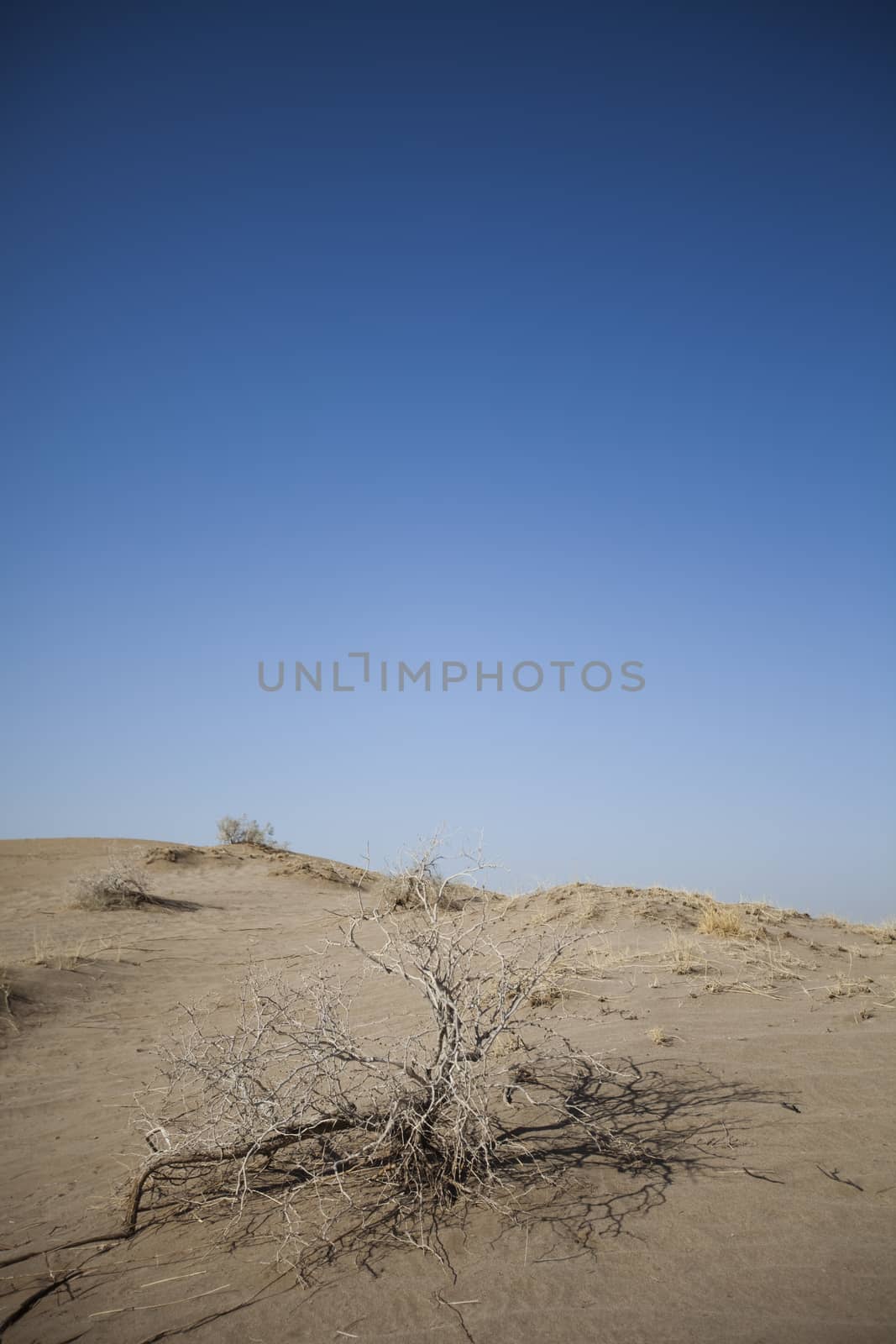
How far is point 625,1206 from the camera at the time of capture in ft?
12.8

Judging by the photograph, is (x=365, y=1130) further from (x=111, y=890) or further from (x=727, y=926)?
(x=111, y=890)

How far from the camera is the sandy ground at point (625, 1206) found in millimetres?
3244

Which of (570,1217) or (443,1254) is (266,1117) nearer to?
(443,1254)

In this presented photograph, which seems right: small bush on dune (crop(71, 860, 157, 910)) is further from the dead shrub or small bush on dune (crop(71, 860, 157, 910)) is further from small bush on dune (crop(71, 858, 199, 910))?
the dead shrub

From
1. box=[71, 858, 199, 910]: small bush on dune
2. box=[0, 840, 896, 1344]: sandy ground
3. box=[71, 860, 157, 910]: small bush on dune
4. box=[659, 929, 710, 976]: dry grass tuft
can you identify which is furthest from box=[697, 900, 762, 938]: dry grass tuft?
box=[71, 860, 157, 910]: small bush on dune

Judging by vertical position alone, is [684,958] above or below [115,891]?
above

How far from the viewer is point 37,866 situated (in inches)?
809

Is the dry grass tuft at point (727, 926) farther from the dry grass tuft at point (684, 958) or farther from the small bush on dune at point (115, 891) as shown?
the small bush on dune at point (115, 891)

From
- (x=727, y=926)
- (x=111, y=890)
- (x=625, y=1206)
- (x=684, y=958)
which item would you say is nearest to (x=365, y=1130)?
(x=625, y=1206)

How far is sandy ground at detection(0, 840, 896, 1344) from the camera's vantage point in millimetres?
3244

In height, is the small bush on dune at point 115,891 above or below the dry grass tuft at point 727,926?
below

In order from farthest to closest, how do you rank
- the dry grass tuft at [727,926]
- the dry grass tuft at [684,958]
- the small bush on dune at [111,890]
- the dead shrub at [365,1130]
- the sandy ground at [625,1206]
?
the small bush on dune at [111,890]
the dry grass tuft at [727,926]
the dry grass tuft at [684,958]
the dead shrub at [365,1130]
the sandy ground at [625,1206]

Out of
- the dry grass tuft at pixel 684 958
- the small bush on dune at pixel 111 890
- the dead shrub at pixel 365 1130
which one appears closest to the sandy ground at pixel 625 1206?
the dry grass tuft at pixel 684 958

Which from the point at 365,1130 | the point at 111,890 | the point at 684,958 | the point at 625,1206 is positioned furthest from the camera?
the point at 111,890
